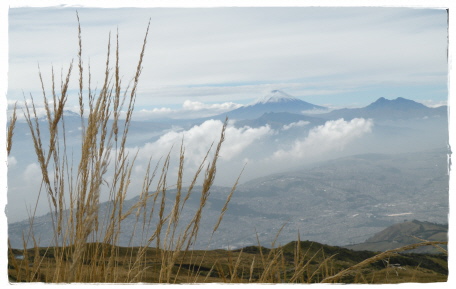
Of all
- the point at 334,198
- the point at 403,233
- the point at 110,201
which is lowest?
the point at 334,198

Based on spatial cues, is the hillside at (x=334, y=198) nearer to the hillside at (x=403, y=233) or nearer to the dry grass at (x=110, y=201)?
the hillside at (x=403, y=233)

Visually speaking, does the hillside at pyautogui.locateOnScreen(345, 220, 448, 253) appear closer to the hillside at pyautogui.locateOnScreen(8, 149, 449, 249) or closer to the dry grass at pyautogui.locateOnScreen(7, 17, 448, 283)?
the hillside at pyautogui.locateOnScreen(8, 149, 449, 249)

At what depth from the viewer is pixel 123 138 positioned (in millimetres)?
1745

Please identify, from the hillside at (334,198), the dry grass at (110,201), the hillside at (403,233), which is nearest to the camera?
the dry grass at (110,201)

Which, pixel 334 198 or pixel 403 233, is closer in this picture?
pixel 403 233

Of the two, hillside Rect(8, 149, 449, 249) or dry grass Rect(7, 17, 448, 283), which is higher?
dry grass Rect(7, 17, 448, 283)

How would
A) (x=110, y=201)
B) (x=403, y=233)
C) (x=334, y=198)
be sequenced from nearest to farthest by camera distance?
1. (x=110, y=201)
2. (x=403, y=233)
3. (x=334, y=198)

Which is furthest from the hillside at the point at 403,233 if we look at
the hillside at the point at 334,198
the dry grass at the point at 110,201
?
the dry grass at the point at 110,201

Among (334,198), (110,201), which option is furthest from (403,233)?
(334,198)

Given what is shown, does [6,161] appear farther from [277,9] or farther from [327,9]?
[327,9]

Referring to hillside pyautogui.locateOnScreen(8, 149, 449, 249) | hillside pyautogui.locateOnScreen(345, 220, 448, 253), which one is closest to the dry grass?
hillside pyautogui.locateOnScreen(345, 220, 448, 253)

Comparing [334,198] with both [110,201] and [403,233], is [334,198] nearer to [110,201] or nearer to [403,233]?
[403,233]

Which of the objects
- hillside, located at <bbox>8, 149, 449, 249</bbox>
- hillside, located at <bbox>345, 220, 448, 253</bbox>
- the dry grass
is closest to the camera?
the dry grass
